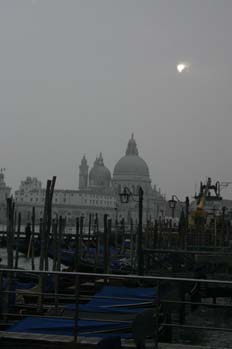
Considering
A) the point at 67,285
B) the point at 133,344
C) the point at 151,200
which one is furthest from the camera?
the point at 151,200

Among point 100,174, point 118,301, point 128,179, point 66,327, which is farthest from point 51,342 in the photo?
point 100,174

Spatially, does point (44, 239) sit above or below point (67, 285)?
above

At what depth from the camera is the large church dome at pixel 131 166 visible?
98.9 meters

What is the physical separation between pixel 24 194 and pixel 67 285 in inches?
3636

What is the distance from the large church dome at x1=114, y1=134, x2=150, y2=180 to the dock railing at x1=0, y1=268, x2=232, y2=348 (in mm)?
88146

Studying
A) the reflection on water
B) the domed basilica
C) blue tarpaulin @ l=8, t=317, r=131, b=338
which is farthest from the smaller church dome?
blue tarpaulin @ l=8, t=317, r=131, b=338

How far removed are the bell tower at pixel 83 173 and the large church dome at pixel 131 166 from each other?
46.3ft

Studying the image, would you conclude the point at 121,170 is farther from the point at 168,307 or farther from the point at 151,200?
the point at 168,307

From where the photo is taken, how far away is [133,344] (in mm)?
4375

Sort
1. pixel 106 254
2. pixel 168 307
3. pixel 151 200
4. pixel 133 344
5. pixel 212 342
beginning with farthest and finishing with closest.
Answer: pixel 151 200 < pixel 106 254 < pixel 212 342 < pixel 168 307 < pixel 133 344

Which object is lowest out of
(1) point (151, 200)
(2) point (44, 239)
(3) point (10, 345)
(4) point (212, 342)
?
(4) point (212, 342)

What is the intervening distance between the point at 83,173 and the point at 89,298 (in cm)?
10989

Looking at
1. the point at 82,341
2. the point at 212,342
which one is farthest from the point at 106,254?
the point at 82,341

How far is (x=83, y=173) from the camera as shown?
116500 millimetres
